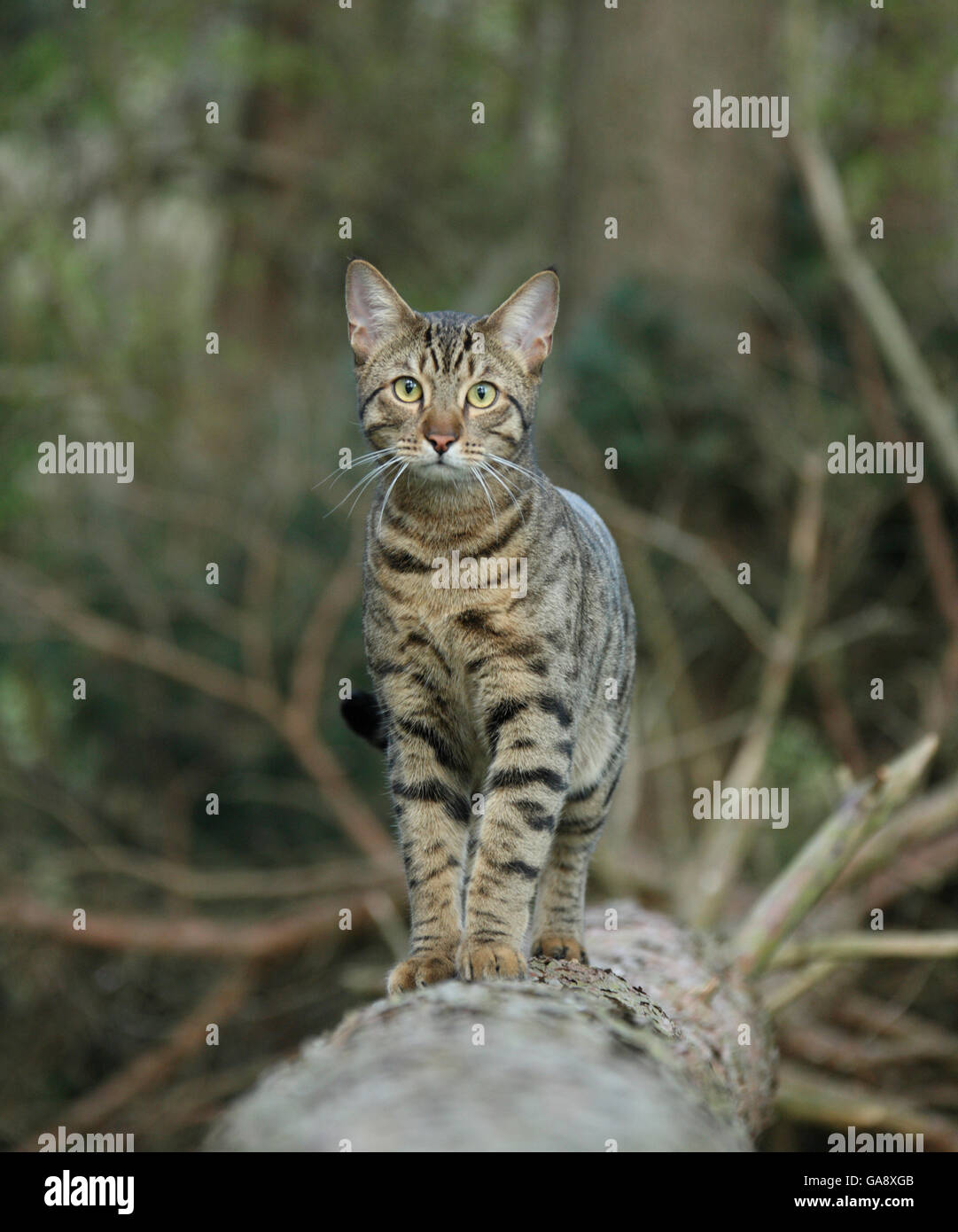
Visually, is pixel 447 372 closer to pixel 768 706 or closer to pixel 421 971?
pixel 421 971

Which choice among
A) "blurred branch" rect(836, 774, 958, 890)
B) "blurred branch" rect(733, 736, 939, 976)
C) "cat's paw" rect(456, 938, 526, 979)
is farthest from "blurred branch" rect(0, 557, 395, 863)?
"cat's paw" rect(456, 938, 526, 979)

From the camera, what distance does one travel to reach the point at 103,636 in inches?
350

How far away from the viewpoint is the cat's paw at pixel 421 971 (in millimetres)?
3412

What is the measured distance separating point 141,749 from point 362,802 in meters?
2.03

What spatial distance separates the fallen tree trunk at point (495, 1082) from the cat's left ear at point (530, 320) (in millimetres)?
1862

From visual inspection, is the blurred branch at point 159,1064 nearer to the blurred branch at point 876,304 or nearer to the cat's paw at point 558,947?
the cat's paw at point 558,947

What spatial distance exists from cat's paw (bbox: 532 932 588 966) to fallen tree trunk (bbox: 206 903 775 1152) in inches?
28.1

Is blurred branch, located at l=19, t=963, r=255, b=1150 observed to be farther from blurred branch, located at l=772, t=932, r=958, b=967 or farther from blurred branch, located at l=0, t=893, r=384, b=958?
blurred branch, located at l=772, t=932, r=958, b=967

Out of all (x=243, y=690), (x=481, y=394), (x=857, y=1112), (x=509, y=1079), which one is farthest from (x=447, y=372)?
(x=243, y=690)

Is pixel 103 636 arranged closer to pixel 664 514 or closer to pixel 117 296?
pixel 664 514

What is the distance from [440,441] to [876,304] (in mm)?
7274

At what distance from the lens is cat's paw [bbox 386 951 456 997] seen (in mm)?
3412
